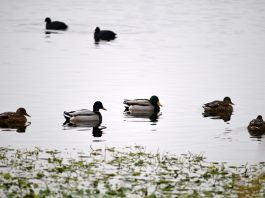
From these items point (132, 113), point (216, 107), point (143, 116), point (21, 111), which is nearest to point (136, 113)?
point (132, 113)

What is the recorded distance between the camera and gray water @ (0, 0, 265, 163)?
23.9 metres

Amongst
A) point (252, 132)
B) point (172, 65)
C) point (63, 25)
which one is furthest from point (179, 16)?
point (252, 132)

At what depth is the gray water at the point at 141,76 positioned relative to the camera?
78.5 ft

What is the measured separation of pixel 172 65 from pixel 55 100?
44.0 feet

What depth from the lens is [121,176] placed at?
16.8 m

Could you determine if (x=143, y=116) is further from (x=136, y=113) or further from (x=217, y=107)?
(x=217, y=107)

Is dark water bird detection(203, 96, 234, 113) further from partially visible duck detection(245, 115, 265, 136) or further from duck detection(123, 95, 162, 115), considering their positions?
partially visible duck detection(245, 115, 265, 136)

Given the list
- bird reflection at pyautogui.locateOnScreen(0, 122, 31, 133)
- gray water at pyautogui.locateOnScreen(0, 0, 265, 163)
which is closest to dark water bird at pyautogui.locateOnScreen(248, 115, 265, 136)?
gray water at pyautogui.locateOnScreen(0, 0, 265, 163)

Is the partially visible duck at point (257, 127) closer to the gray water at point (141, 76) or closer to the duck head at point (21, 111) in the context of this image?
the gray water at point (141, 76)

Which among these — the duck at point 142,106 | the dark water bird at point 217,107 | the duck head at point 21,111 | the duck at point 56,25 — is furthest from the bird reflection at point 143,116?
the duck at point 56,25

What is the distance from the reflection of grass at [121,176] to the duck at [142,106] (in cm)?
1000

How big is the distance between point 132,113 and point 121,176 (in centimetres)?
1312

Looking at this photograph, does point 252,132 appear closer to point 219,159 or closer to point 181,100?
point 219,159

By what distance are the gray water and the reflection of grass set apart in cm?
229
